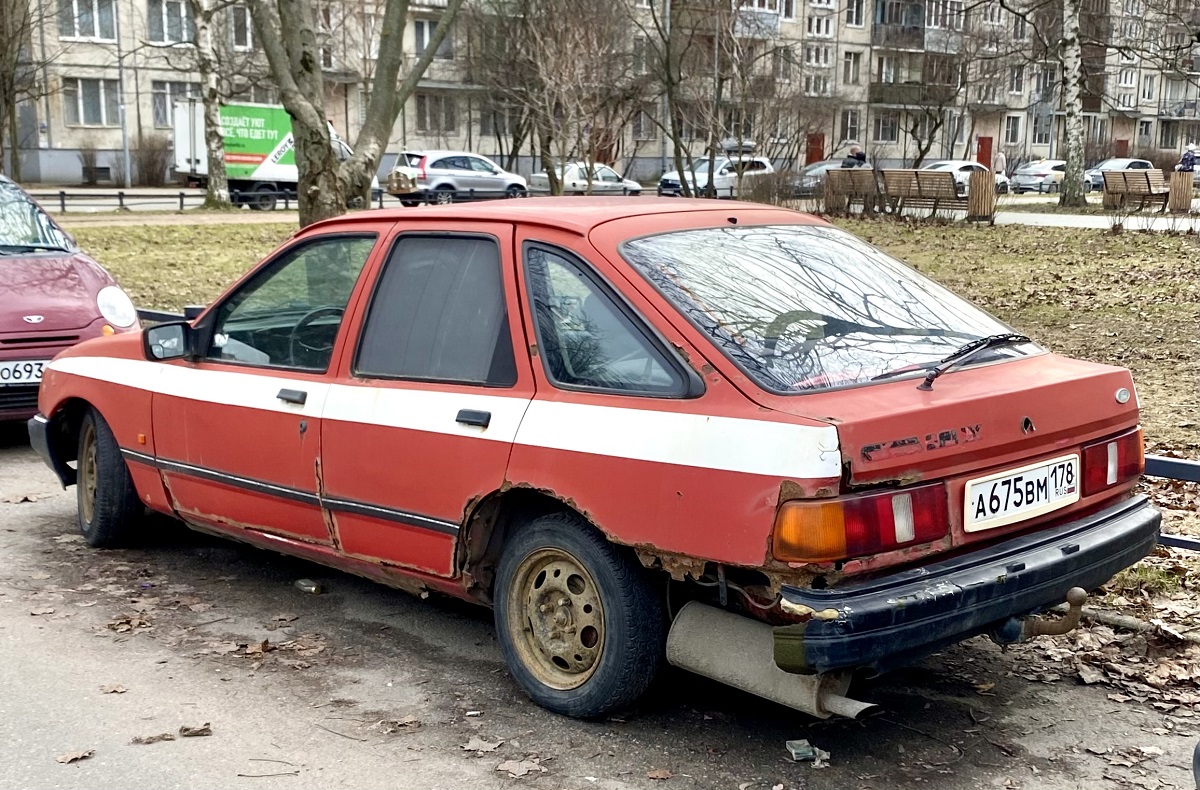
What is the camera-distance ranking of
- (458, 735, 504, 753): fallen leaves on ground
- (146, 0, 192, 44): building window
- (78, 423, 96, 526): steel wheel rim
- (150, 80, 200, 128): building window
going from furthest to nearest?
(150, 80, 200, 128): building window
(146, 0, 192, 44): building window
(78, 423, 96, 526): steel wheel rim
(458, 735, 504, 753): fallen leaves on ground

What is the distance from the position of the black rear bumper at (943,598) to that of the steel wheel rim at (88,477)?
4099 mm

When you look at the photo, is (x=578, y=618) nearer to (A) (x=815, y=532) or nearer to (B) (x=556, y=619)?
(B) (x=556, y=619)

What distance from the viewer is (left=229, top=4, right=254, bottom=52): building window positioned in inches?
2167

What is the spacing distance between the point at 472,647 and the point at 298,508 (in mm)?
874

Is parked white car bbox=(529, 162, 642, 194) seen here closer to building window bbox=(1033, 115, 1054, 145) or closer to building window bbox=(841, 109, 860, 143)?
building window bbox=(841, 109, 860, 143)

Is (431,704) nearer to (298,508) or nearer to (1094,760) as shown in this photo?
(298,508)

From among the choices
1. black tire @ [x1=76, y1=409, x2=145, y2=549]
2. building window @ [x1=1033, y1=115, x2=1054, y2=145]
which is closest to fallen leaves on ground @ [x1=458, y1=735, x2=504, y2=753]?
black tire @ [x1=76, y1=409, x2=145, y2=549]

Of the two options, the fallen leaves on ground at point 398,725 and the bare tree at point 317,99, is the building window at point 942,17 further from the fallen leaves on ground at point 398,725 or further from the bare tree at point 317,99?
the fallen leaves on ground at point 398,725

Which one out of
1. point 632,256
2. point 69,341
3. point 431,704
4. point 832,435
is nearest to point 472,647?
point 431,704

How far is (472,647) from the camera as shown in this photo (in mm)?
5156

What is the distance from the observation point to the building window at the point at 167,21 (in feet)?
185

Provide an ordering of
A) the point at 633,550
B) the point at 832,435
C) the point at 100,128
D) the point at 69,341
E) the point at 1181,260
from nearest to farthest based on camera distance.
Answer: the point at 832,435, the point at 633,550, the point at 69,341, the point at 1181,260, the point at 100,128

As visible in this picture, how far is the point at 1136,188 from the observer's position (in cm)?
2778

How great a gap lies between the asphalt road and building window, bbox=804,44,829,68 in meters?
63.1
